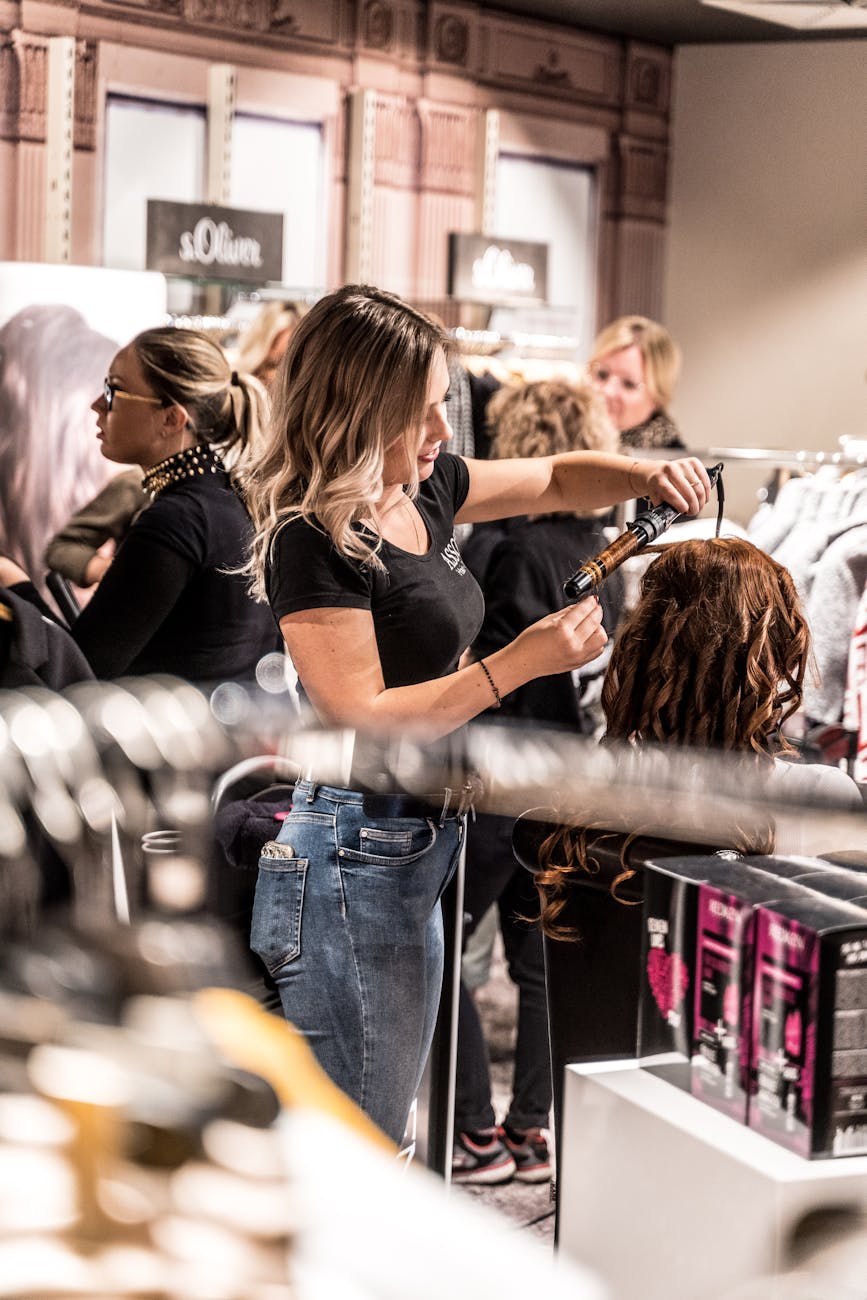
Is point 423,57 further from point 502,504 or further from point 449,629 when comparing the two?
point 449,629

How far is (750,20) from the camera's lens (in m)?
5.52

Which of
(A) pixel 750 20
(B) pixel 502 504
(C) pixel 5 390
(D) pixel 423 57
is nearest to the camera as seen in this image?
(B) pixel 502 504

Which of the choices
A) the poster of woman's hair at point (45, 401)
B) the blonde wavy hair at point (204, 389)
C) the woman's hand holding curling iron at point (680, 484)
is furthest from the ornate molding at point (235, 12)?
the woman's hand holding curling iron at point (680, 484)

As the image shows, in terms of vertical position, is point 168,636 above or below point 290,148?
below

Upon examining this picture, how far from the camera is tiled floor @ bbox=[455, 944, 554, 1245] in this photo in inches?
103

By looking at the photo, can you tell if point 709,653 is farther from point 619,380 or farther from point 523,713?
point 619,380

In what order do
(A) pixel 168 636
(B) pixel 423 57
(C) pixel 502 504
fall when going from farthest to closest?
(B) pixel 423 57 → (A) pixel 168 636 → (C) pixel 502 504

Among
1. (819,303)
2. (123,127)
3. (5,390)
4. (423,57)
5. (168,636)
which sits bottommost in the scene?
(168,636)

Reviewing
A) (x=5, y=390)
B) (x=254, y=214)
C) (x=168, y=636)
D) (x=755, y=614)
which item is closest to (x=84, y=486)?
(x=5, y=390)

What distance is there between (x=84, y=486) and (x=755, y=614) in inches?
92.4

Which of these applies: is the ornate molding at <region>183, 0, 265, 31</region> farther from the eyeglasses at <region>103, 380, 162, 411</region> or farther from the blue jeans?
the blue jeans

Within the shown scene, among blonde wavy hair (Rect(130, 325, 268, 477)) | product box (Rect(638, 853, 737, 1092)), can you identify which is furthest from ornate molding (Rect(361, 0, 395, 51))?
product box (Rect(638, 853, 737, 1092))

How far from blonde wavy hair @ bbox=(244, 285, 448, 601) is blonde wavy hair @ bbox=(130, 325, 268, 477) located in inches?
30.0

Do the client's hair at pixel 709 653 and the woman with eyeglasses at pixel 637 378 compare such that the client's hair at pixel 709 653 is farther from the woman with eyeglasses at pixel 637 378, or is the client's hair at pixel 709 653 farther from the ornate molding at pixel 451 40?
the ornate molding at pixel 451 40
